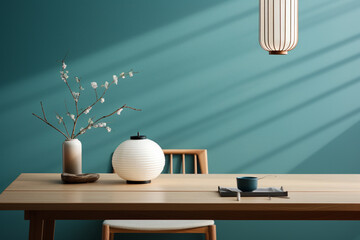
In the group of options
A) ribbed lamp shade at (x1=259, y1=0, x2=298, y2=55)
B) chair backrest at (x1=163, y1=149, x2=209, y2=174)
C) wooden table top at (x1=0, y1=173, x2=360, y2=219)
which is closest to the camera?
wooden table top at (x1=0, y1=173, x2=360, y2=219)

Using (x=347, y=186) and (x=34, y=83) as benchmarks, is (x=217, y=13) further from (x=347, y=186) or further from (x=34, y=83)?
(x=347, y=186)

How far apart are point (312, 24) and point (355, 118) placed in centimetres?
68

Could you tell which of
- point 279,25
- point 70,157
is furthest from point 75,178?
point 279,25

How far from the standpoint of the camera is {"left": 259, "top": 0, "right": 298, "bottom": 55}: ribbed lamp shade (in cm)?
206

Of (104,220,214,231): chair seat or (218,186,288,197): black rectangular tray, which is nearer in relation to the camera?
(218,186,288,197): black rectangular tray

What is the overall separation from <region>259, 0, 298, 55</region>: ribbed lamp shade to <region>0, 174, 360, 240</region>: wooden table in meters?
0.59

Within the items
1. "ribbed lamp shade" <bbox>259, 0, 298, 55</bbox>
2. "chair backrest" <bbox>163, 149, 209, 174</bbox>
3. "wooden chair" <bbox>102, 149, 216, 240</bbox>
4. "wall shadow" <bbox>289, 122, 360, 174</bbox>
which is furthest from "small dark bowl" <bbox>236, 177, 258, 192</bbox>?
"wall shadow" <bbox>289, 122, 360, 174</bbox>

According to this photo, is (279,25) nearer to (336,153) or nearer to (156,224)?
(156,224)

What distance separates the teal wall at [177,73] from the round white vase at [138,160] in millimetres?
1223

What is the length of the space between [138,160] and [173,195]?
254 mm

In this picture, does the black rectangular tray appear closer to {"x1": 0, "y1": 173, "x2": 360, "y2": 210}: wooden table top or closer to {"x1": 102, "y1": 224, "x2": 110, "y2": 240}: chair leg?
{"x1": 0, "y1": 173, "x2": 360, "y2": 210}: wooden table top

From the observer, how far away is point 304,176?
102 inches

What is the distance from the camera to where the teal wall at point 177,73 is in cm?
353

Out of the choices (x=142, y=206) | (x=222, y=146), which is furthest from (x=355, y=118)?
(x=142, y=206)
